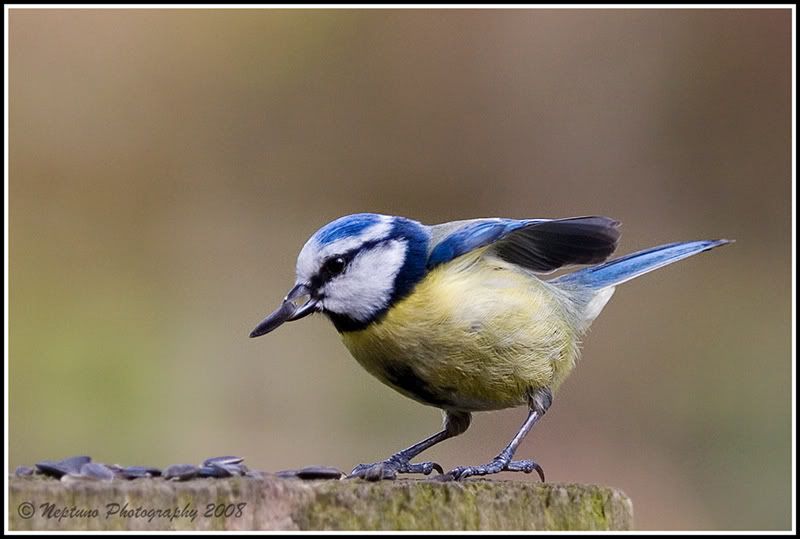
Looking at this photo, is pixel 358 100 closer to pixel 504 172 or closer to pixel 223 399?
pixel 504 172

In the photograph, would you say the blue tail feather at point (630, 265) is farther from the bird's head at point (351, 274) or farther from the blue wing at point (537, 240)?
the bird's head at point (351, 274)

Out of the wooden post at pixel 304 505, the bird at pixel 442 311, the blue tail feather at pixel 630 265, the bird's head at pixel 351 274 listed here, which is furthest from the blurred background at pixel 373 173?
the wooden post at pixel 304 505

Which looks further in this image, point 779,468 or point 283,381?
point 283,381

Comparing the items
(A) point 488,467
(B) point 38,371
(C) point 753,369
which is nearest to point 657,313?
(C) point 753,369

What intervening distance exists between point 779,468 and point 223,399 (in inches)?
118

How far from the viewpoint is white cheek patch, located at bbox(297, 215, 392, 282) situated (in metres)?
2.65

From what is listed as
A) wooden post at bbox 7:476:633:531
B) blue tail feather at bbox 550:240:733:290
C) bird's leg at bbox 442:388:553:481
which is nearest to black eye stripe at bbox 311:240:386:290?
bird's leg at bbox 442:388:553:481

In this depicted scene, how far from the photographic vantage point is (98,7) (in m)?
6.91

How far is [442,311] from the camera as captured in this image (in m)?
2.69

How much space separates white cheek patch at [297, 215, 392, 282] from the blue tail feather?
0.93 meters

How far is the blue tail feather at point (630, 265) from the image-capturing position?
342 cm

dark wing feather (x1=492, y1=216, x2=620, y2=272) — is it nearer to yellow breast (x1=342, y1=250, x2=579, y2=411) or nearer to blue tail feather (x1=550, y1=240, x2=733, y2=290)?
yellow breast (x1=342, y1=250, x2=579, y2=411)

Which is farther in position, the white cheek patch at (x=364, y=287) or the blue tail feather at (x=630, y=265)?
the blue tail feather at (x=630, y=265)

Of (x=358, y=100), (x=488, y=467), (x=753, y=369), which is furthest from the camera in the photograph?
(x=358, y=100)
